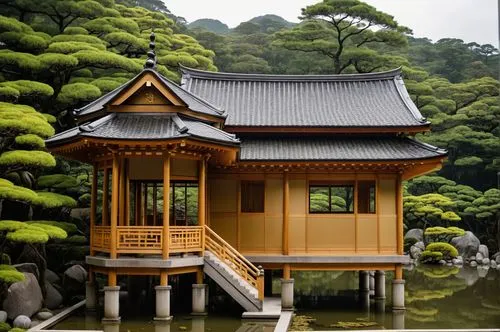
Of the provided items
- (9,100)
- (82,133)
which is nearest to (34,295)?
(82,133)

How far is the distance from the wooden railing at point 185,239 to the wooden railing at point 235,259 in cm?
38

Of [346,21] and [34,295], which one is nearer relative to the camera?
[34,295]

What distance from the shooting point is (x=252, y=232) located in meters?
18.4

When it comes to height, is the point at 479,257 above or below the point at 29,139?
below

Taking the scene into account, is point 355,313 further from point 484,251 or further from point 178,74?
point 178,74

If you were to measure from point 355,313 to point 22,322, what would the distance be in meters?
9.24

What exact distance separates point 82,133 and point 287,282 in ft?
23.8

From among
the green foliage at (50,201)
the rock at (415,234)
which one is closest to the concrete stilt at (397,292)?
the green foliage at (50,201)

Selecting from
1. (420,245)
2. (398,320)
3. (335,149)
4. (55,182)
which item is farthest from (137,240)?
(420,245)

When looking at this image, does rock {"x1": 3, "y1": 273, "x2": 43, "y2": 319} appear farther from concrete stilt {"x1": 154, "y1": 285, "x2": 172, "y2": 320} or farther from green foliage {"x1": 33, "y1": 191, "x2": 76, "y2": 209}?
concrete stilt {"x1": 154, "y1": 285, "x2": 172, "y2": 320}

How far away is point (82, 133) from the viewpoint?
14.5 meters

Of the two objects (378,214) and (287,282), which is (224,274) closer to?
(287,282)

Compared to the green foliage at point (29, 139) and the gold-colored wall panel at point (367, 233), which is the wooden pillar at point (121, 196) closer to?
the green foliage at point (29, 139)

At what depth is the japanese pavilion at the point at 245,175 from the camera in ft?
50.1
